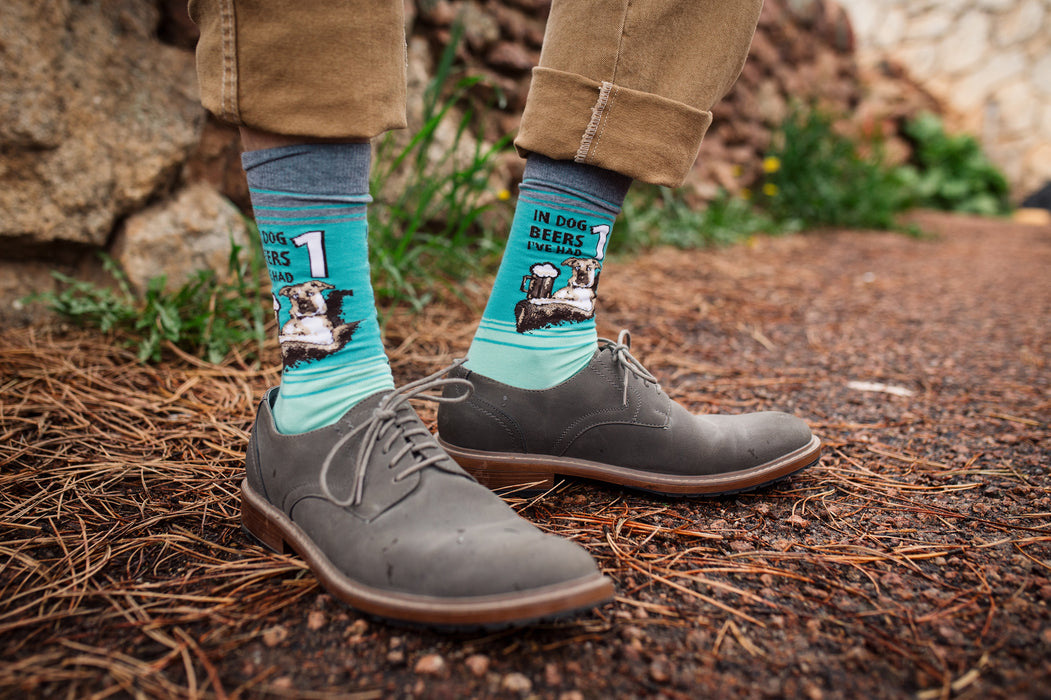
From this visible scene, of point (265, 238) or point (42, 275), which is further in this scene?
point (42, 275)

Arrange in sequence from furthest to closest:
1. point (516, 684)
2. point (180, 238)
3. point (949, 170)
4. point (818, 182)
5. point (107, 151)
Answer: point (949, 170), point (818, 182), point (180, 238), point (107, 151), point (516, 684)

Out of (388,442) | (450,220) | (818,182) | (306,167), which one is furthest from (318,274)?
(818,182)

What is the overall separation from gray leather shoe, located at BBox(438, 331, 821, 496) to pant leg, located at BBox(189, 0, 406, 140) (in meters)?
0.46

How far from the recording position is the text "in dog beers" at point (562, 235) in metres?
0.99

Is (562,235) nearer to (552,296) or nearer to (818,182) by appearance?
(552,296)

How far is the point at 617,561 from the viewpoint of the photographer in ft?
2.86

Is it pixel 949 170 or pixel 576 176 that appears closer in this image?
pixel 576 176

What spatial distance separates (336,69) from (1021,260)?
171 inches

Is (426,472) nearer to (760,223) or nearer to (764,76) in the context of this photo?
(760,223)

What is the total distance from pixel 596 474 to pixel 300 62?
734mm

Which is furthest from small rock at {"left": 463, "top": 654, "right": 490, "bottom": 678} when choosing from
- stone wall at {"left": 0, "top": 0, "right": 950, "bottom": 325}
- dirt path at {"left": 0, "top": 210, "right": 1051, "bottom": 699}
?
stone wall at {"left": 0, "top": 0, "right": 950, "bottom": 325}

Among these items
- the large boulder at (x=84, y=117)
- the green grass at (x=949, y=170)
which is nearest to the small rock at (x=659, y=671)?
the large boulder at (x=84, y=117)

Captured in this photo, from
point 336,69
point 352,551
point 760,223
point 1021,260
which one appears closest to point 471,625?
point 352,551

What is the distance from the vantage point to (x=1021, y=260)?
371cm
